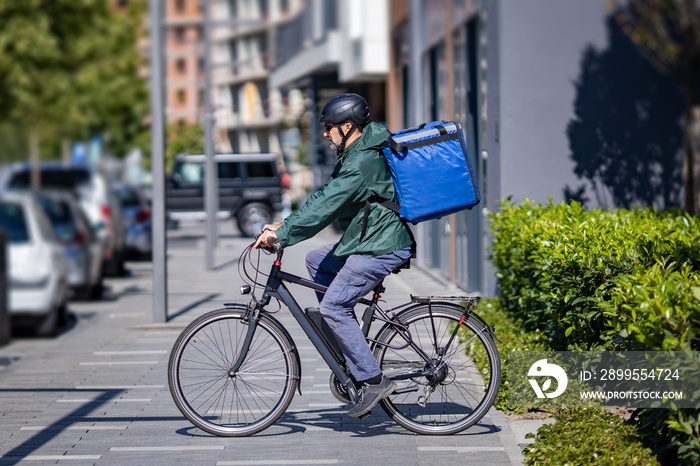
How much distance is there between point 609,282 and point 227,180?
992 inches

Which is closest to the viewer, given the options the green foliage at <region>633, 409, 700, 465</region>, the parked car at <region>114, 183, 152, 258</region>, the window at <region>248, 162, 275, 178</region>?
the green foliage at <region>633, 409, 700, 465</region>

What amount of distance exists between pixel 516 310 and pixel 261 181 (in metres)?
21.6

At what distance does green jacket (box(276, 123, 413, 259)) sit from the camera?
5.83 meters

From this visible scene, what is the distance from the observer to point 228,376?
20.6 feet

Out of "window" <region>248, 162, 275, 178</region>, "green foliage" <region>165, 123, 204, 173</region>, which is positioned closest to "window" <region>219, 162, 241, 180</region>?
"window" <region>248, 162, 275, 178</region>

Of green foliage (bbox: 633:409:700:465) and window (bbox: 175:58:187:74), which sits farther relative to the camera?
window (bbox: 175:58:187:74)

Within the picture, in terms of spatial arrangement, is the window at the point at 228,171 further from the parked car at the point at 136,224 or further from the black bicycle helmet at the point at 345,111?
the black bicycle helmet at the point at 345,111

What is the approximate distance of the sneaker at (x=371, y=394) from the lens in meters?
5.99

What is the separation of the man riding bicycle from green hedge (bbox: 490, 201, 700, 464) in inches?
43.8

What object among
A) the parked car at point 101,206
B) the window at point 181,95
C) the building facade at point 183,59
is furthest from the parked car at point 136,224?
the building facade at point 183,59

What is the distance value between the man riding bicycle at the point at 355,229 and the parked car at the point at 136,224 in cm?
1605

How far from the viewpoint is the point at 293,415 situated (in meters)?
6.86

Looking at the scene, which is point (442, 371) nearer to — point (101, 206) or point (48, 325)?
point (48, 325)

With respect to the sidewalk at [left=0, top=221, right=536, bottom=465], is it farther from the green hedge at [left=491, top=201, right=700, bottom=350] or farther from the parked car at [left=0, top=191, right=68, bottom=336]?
the green hedge at [left=491, top=201, right=700, bottom=350]
